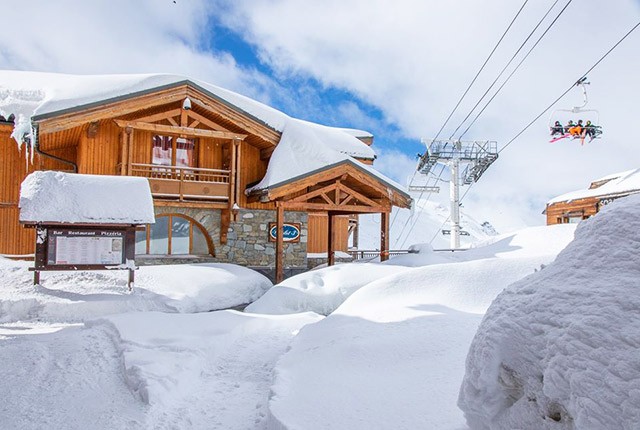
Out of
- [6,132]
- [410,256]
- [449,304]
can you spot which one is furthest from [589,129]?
[6,132]

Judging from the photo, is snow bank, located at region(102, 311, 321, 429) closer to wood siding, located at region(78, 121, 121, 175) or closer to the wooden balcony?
the wooden balcony

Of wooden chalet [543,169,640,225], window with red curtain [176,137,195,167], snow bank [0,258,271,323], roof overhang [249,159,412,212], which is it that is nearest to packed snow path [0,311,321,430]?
snow bank [0,258,271,323]

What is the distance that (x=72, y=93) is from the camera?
41.8ft

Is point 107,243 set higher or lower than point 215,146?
lower

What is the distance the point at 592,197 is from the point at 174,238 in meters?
17.0

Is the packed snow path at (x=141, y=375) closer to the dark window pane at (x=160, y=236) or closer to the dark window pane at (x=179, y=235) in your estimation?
the dark window pane at (x=160, y=236)

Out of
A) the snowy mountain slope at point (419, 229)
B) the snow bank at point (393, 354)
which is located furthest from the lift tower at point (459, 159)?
the snowy mountain slope at point (419, 229)

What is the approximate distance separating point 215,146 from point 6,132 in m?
6.10

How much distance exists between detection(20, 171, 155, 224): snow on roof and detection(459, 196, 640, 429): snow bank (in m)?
8.17

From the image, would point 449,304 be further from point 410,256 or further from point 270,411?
point 410,256

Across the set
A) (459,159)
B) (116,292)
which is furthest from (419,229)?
(116,292)

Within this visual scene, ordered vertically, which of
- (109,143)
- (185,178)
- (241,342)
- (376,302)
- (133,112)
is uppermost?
(133,112)

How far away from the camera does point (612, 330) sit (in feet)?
6.10

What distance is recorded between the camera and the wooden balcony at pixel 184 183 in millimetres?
13039
